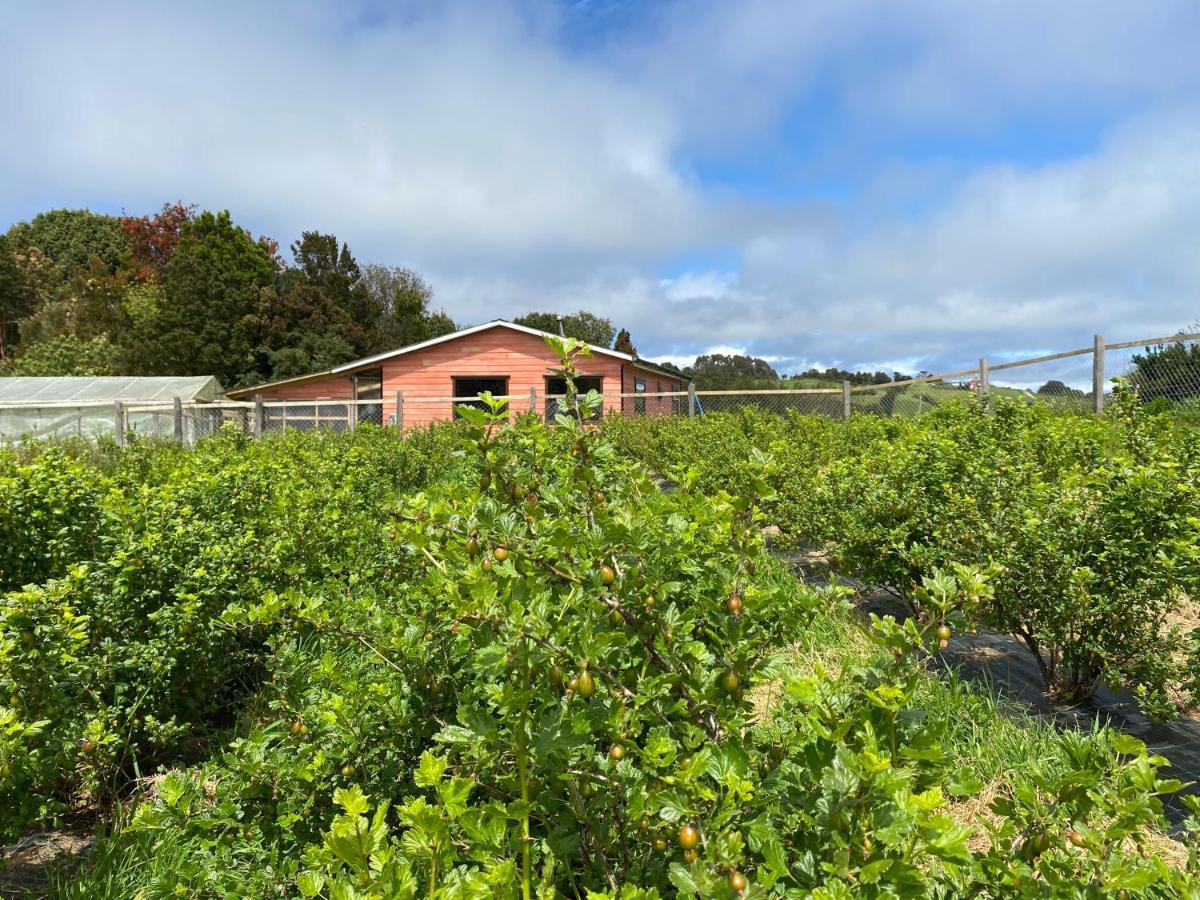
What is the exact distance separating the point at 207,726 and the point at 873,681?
3097mm

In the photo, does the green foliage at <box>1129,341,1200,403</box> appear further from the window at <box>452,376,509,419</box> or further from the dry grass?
the window at <box>452,376,509,419</box>

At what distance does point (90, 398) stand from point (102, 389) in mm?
842

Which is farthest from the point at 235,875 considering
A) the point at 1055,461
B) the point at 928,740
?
the point at 1055,461

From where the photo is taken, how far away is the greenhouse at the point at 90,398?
19281mm

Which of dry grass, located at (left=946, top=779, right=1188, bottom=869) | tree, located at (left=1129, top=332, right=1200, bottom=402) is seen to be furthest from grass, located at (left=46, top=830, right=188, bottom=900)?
tree, located at (left=1129, top=332, right=1200, bottom=402)

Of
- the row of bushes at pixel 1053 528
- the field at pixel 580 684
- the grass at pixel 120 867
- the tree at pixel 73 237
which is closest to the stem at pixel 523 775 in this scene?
the field at pixel 580 684

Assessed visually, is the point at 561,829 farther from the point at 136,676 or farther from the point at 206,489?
the point at 206,489

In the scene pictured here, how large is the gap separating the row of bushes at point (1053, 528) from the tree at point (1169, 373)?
3340mm

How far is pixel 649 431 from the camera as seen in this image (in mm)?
12070

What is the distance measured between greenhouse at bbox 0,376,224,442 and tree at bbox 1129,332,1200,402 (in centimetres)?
2050

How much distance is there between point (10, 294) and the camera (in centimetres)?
4088

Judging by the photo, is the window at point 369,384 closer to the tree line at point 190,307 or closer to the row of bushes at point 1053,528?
the tree line at point 190,307

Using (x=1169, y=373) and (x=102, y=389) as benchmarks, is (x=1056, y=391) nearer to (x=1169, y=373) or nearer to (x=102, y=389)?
(x=1169, y=373)

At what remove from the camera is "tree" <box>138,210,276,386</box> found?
109 feet
